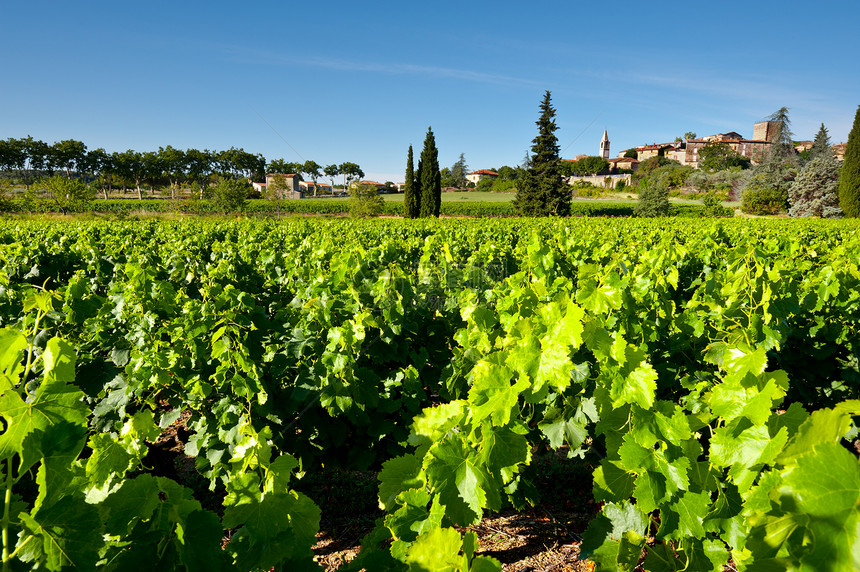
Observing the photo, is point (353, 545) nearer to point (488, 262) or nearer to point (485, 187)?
point (488, 262)

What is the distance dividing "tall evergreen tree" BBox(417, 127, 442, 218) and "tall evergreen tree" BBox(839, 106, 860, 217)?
114ft

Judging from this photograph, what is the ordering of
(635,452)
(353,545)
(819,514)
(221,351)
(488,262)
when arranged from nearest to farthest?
(819,514), (635,452), (221,351), (353,545), (488,262)

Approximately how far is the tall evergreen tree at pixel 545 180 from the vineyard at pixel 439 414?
4031cm

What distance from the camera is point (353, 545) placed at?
3.16 metres

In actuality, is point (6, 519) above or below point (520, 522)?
above

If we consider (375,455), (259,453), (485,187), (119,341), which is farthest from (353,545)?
(485,187)

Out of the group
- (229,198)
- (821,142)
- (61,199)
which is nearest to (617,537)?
(229,198)

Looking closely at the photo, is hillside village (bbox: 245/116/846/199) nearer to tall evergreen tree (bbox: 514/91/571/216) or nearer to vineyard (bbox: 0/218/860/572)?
tall evergreen tree (bbox: 514/91/571/216)

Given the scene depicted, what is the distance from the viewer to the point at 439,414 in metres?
1.68

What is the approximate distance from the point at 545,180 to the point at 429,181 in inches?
462

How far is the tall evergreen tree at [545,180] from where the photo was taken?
44.4 m

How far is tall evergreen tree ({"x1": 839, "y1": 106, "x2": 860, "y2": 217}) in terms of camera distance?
3603 cm

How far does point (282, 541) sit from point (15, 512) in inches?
22.6

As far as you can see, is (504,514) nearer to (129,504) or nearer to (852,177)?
(129,504)
